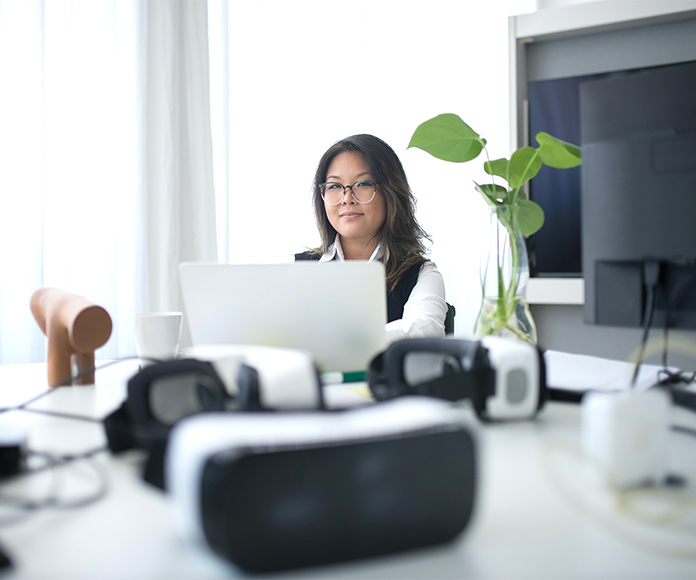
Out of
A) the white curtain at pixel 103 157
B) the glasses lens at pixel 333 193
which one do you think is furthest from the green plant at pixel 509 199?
the white curtain at pixel 103 157

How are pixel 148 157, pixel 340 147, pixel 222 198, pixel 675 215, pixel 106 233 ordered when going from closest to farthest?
pixel 675 215, pixel 340 147, pixel 106 233, pixel 148 157, pixel 222 198

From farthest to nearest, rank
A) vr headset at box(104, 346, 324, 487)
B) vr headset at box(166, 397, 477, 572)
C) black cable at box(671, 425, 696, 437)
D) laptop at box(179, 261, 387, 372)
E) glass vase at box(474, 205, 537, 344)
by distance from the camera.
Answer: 1. glass vase at box(474, 205, 537, 344)
2. laptop at box(179, 261, 387, 372)
3. black cable at box(671, 425, 696, 437)
4. vr headset at box(104, 346, 324, 487)
5. vr headset at box(166, 397, 477, 572)

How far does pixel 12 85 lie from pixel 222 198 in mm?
997

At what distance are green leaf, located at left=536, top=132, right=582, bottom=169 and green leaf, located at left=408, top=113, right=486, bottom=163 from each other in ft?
0.35

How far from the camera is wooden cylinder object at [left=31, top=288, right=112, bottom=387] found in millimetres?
1007

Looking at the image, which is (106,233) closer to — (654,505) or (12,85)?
(12,85)

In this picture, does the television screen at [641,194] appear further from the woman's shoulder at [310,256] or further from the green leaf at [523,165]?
the woman's shoulder at [310,256]

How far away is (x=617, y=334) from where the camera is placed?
255 centimetres

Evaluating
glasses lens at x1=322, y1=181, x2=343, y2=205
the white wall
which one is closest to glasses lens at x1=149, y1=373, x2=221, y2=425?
glasses lens at x1=322, y1=181, x2=343, y2=205

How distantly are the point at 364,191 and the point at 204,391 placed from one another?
1.47 m

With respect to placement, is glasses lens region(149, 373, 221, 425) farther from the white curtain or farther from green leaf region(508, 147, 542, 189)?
the white curtain

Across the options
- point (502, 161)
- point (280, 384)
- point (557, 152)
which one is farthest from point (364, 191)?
point (280, 384)

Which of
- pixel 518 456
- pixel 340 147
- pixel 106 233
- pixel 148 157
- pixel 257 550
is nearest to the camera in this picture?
pixel 257 550

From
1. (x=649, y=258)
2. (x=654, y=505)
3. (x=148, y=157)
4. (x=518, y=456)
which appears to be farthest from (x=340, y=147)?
(x=654, y=505)
